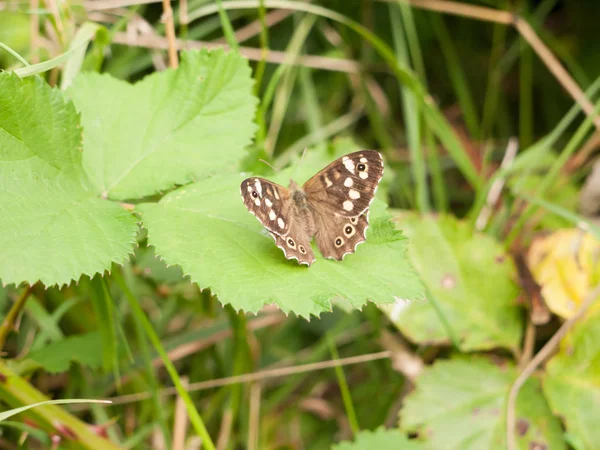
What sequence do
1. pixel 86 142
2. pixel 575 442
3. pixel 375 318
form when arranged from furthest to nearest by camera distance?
pixel 375 318, pixel 575 442, pixel 86 142

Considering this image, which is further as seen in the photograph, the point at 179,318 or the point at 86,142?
the point at 179,318

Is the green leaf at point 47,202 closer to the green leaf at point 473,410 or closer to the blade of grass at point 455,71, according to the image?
the green leaf at point 473,410

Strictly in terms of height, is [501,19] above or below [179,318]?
above

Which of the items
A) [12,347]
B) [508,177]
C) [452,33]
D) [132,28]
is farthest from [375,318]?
[452,33]

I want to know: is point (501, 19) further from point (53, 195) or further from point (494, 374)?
point (53, 195)

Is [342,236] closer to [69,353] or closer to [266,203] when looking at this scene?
[266,203]

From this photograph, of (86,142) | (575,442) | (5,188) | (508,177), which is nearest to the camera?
(5,188)

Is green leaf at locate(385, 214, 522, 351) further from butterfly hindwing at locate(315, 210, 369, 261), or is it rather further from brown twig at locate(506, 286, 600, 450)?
butterfly hindwing at locate(315, 210, 369, 261)
